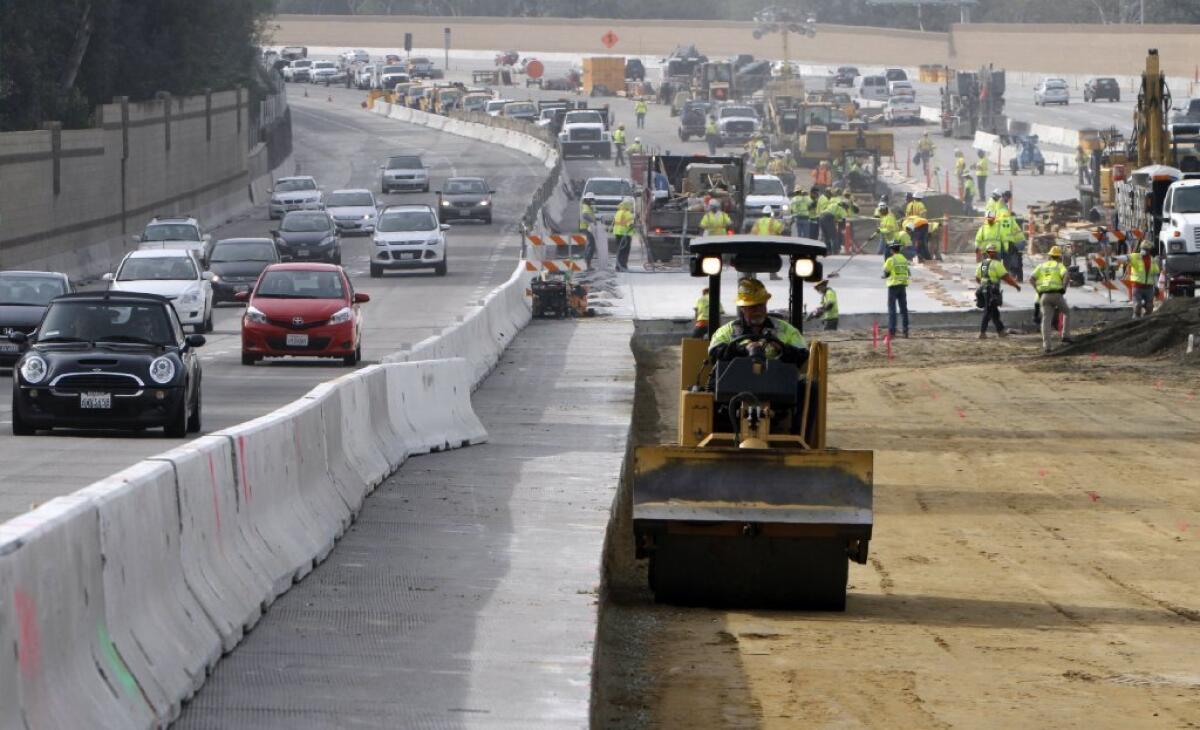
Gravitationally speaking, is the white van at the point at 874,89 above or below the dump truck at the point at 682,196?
above

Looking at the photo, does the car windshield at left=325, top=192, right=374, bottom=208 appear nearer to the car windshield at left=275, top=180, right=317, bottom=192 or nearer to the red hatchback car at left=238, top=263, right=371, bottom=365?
the car windshield at left=275, top=180, right=317, bottom=192

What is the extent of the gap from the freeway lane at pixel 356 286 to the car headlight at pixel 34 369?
24.9 inches

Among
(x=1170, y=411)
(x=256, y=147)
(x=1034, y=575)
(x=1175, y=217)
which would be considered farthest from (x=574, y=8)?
(x=1034, y=575)

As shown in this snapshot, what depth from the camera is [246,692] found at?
9.25 m

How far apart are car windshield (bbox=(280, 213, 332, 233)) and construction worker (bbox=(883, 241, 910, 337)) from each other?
18378mm

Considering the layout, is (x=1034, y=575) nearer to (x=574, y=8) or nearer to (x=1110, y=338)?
(x=1110, y=338)

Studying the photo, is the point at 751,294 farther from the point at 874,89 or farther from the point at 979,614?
the point at 874,89

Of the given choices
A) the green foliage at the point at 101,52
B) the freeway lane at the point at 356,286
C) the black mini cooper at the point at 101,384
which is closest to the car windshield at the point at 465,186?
the freeway lane at the point at 356,286

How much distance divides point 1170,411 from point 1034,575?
552 inches

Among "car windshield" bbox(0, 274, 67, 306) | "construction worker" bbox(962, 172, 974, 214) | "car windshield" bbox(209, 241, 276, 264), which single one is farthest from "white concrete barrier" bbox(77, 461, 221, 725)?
"construction worker" bbox(962, 172, 974, 214)

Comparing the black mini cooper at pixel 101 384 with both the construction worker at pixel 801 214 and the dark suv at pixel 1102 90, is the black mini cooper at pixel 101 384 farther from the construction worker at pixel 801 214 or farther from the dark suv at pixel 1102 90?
the dark suv at pixel 1102 90

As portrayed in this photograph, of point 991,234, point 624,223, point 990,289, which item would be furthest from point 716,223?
point 990,289

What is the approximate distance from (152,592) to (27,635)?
2.04m

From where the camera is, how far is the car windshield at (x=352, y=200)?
213 feet
